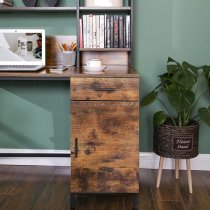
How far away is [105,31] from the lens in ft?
8.22

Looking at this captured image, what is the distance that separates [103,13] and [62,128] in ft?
3.03

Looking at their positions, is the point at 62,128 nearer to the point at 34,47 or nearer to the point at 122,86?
the point at 34,47

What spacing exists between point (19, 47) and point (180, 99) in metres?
1.15

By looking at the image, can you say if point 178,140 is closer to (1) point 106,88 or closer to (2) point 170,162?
(2) point 170,162

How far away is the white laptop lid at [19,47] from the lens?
2465 millimetres

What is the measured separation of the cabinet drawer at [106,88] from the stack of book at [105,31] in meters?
0.59

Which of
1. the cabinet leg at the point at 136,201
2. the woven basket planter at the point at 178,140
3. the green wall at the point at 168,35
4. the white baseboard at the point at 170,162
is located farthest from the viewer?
the white baseboard at the point at 170,162

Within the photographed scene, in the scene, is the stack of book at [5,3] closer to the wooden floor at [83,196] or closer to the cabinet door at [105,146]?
the cabinet door at [105,146]

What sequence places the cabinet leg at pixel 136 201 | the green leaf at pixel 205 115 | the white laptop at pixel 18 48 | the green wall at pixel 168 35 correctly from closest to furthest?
the cabinet leg at pixel 136 201
the green leaf at pixel 205 115
the white laptop at pixel 18 48
the green wall at pixel 168 35

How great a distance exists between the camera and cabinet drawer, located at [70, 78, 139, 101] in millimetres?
1999

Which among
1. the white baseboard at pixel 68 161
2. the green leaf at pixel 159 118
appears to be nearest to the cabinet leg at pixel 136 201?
the green leaf at pixel 159 118

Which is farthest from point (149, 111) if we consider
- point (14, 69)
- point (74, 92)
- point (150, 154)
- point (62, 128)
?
point (14, 69)

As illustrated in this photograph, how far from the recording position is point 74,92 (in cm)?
201

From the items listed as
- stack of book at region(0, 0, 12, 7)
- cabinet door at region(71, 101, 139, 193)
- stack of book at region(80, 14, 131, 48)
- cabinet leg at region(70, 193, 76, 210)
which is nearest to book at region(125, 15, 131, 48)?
stack of book at region(80, 14, 131, 48)
